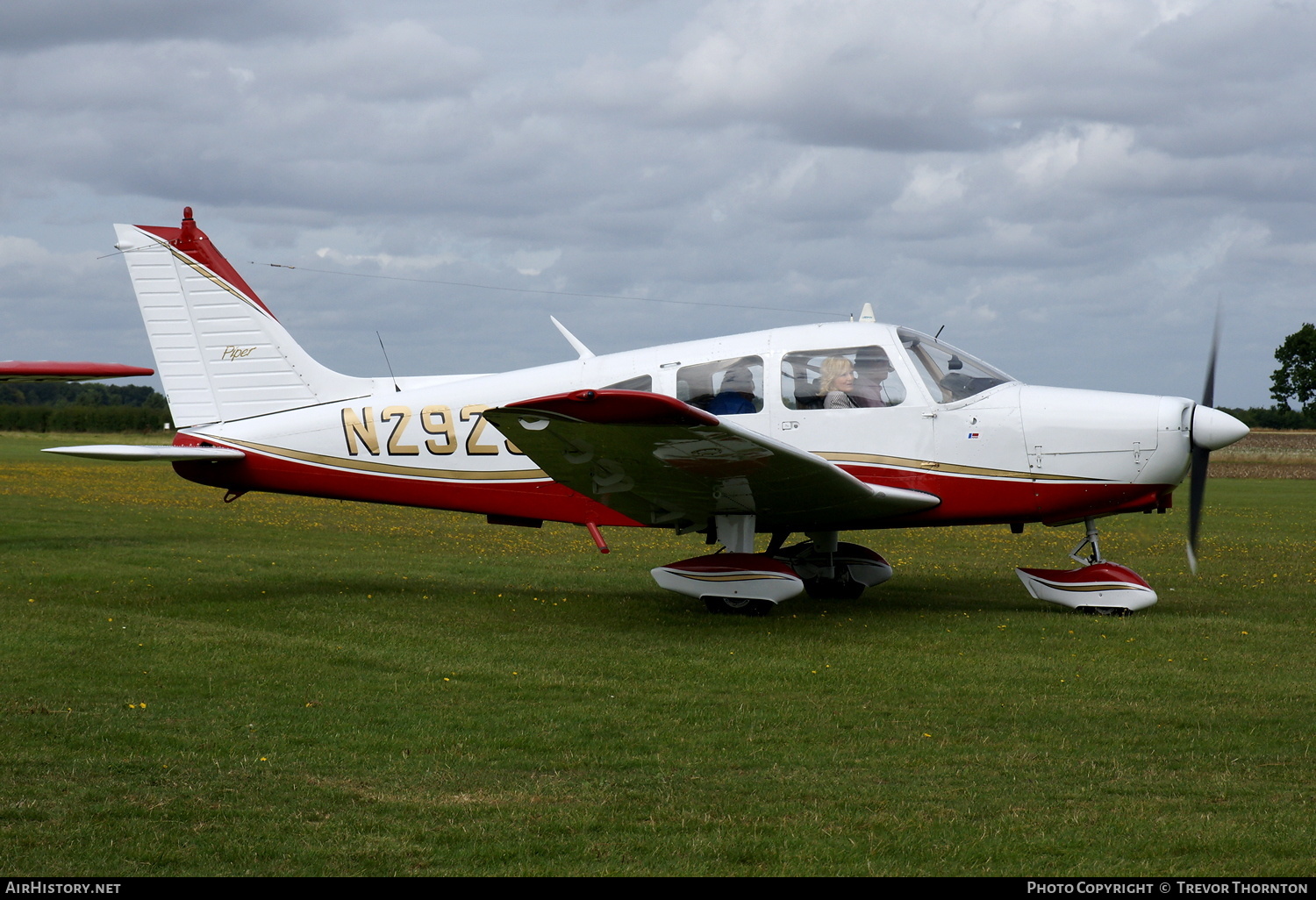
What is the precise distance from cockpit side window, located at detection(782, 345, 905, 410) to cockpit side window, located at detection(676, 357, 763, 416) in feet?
0.75

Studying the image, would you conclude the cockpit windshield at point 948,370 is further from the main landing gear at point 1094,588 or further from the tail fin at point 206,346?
the tail fin at point 206,346

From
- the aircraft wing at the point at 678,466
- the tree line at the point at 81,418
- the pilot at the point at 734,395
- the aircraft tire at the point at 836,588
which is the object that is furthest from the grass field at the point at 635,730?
the tree line at the point at 81,418

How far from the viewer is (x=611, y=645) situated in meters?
8.11

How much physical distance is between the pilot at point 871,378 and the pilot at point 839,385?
37mm

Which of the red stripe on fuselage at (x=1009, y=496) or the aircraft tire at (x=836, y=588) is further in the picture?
the aircraft tire at (x=836, y=588)

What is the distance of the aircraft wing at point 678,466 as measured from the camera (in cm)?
762

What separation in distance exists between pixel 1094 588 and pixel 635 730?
17.5ft

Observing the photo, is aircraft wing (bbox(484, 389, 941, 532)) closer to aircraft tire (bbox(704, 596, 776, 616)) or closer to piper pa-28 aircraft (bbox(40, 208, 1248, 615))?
piper pa-28 aircraft (bbox(40, 208, 1248, 615))

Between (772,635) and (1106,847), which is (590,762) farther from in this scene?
(772,635)

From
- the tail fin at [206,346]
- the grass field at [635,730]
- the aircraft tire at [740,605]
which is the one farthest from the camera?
the tail fin at [206,346]

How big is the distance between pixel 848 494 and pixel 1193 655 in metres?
2.69

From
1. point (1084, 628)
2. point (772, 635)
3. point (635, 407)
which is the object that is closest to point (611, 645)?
point (772, 635)

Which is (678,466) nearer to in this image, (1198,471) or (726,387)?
(726,387)

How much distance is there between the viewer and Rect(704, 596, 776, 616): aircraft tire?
9531 millimetres
